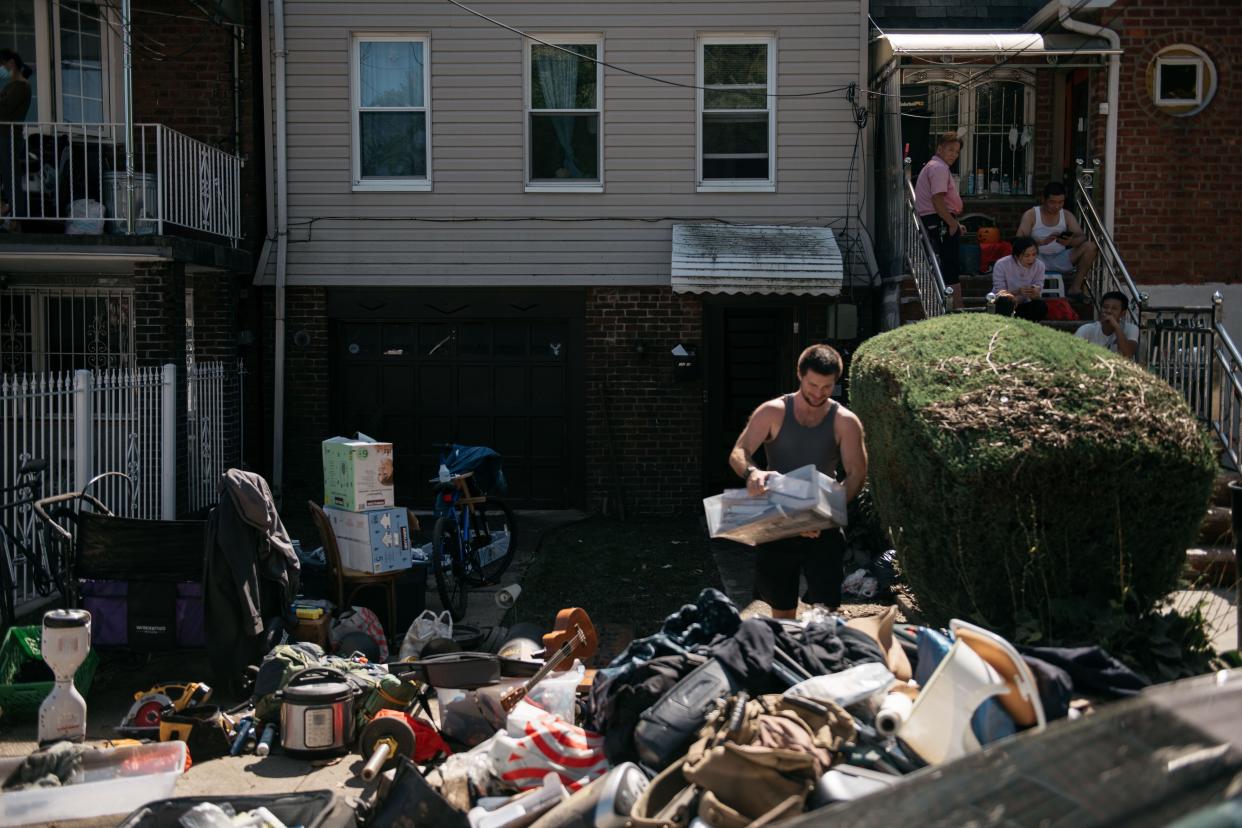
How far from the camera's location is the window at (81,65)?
13.1 m

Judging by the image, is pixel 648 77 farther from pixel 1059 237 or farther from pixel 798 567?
pixel 798 567

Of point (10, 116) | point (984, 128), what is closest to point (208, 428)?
point (10, 116)

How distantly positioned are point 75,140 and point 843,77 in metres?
8.16

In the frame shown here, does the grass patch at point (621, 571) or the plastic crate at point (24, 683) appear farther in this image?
the grass patch at point (621, 571)

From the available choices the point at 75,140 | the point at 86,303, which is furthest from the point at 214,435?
the point at 75,140

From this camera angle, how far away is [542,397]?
14.2 metres

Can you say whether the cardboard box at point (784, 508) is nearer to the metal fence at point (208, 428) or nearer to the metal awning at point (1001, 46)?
the metal fence at point (208, 428)

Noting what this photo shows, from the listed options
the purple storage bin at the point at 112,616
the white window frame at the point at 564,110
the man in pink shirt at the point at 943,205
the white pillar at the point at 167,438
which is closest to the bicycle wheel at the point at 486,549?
the white pillar at the point at 167,438

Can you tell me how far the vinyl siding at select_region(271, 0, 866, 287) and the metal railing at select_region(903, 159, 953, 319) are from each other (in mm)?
1508

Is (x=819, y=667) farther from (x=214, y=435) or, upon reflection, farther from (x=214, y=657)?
(x=214, y=435)

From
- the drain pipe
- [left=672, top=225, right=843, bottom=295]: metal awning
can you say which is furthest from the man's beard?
the drain pipe

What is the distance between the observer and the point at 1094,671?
4.88 metres

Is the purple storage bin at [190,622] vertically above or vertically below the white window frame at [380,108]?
below

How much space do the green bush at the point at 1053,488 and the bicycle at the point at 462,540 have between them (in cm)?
422
